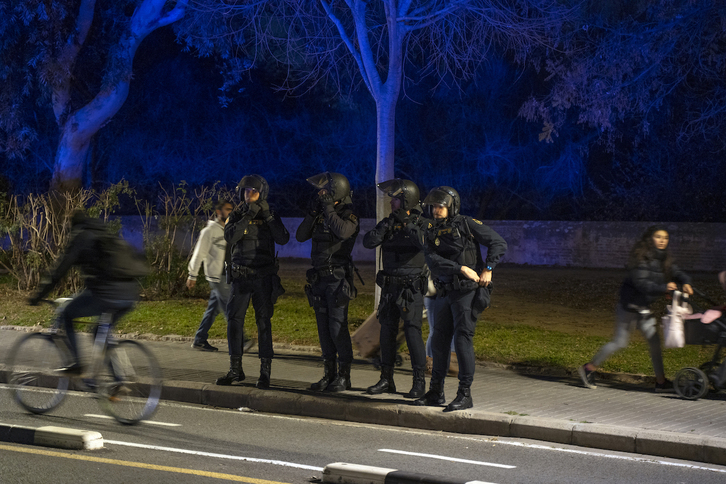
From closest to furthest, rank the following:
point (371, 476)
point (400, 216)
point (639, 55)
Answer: point (371, 476), point (400, 216), point (639, 55)

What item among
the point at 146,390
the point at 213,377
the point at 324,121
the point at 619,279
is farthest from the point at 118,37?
the point at 146,390

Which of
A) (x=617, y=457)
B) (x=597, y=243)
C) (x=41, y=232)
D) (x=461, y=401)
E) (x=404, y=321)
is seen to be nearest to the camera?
(x=617, y=457)

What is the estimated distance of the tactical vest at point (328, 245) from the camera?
832 centimetres

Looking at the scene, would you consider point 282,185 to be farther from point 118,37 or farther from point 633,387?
point 633,387

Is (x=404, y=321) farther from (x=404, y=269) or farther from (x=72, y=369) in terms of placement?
(x=72, y=369)

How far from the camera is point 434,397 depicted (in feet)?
25.8

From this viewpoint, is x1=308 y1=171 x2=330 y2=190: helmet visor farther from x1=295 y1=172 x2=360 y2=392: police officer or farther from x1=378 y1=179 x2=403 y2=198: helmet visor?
x1=378 y1=179 x2=403 y2=198: helmet visor

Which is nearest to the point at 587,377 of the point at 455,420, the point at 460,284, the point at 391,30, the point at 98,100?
the point at 455,420

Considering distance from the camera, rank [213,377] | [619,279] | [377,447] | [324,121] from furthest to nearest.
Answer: [324,121], [619,279], [213,377], [377,447]

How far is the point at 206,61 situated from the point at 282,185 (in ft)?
19.3

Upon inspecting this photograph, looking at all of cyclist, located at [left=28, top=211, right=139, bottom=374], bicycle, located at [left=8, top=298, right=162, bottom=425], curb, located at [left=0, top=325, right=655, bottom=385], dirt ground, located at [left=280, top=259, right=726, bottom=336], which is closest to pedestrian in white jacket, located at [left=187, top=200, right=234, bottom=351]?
curb, located at [left=0, top=325, right=655, bottom=385]

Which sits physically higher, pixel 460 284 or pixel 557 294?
pixel 460 284

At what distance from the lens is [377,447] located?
678 centimetres

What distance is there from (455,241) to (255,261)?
2.04m
